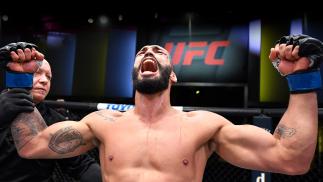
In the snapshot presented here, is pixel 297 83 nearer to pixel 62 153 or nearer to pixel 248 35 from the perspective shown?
pixel 62 153

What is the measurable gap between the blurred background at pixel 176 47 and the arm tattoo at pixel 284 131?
3.72 m

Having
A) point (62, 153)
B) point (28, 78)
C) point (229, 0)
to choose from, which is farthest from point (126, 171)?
point (229, 0)

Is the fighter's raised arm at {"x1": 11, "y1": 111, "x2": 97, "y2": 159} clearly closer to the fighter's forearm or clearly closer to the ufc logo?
the fighter's forearm

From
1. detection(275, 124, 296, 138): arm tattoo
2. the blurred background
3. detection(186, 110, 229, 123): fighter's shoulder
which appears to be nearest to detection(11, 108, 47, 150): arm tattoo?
detection(186, 110, 229, 123): fighter's shoulder

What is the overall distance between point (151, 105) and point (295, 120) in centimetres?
70

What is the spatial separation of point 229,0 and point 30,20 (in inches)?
134

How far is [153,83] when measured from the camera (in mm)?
1708

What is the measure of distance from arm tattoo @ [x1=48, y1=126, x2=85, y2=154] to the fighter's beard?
0.37 m

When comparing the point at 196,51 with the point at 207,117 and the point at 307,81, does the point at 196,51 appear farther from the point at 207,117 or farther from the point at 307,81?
the point at 307,81

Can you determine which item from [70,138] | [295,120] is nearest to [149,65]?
[70,138]

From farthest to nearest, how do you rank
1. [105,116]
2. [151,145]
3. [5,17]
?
[5,17]
[105,116]
[151,145]

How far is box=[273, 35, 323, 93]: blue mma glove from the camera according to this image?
1.34m

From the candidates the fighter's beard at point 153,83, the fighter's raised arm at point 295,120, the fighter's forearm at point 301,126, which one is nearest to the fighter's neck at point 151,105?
the fighter's beard at point 153,83

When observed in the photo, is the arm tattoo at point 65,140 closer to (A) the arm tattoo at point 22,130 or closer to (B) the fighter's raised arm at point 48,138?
(B) the fighter's raised arm at point 48,138
